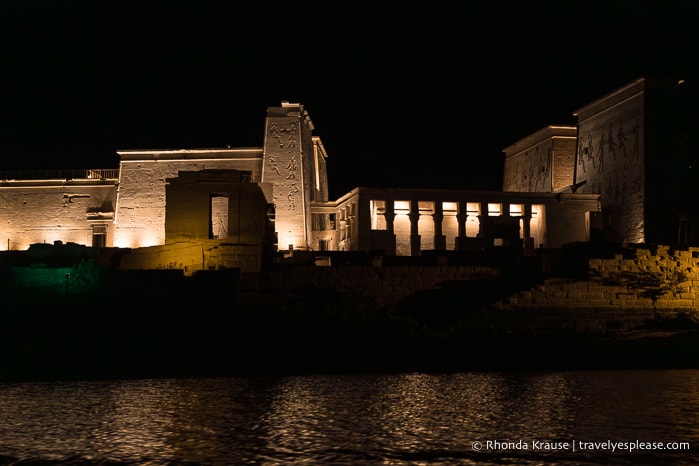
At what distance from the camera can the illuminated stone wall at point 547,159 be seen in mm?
42250

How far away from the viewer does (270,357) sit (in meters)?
18.1

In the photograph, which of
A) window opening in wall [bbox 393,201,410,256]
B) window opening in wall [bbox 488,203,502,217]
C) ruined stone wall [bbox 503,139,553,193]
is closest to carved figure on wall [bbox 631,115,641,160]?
window opening in wall [bbox 488,203,502,217]

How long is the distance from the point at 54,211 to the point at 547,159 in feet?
86.5

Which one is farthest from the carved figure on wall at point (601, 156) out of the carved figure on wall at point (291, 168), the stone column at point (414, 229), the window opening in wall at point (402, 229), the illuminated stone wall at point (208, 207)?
the illuminated stone wall at point (208, 207)

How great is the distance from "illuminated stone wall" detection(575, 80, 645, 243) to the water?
65.1 ft

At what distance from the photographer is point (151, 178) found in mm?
40000

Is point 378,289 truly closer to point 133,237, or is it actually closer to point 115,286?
point 115,286

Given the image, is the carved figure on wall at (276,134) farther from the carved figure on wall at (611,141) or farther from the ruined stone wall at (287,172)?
the carved figure on wall at (611,141)

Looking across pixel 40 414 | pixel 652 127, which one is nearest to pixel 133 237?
pixel 652 127

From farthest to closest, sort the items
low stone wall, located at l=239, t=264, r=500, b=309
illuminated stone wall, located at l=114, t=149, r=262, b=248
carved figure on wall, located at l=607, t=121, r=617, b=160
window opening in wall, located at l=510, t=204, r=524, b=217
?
illuminated stone wall, located at l=114, t=149, r=262, b=248 → window opening in wall, located at l=510, t=204, r=524, b=217 → carved figure on wall, located at l=607, t=121, r=617, b=160 → low stone wall, located at l=239, t=264, r=500, b=309

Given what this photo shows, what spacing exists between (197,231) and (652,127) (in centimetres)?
2075

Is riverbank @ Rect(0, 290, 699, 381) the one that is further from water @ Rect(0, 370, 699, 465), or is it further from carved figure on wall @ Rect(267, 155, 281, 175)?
carved figure on wall @ Rect(267, 155, 281, 175)

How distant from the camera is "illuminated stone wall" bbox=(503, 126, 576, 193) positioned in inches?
1663

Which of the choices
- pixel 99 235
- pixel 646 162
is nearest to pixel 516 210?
pixel 646 162
